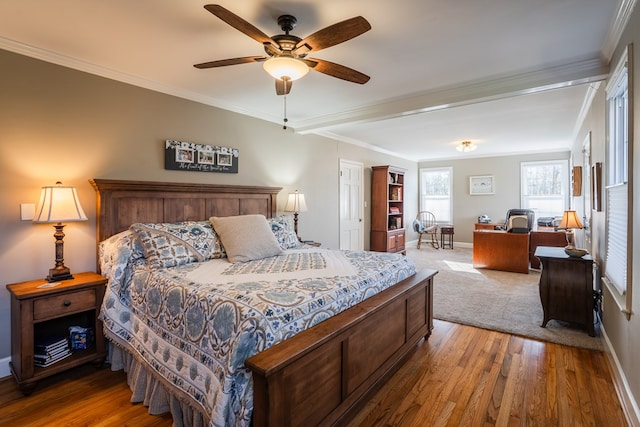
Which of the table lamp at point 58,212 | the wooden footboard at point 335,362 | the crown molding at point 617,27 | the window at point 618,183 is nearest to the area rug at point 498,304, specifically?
the window at point 618,183

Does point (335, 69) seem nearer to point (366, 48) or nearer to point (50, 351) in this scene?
point (366, 48)

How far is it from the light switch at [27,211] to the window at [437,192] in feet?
27.8

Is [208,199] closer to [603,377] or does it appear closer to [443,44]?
[443,44]

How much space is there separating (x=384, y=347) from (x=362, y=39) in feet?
7.33

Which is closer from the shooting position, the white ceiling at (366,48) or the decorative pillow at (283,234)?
the white ceiling at (366,48)

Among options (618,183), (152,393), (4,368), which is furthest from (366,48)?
(4,368)

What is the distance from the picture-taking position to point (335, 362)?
1.72 m

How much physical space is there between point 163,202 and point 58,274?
3.37 ft

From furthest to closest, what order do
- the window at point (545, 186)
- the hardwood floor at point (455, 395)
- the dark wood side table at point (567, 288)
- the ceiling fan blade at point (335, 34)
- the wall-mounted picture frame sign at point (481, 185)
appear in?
the wall-mounted picture frame sign at point (481, 185)
the window at point (545, 186)
the dark wood side table at point (567, 288)
the hardwood floor at point (455, 395)
the ceiling fan blade at point (335, 34)

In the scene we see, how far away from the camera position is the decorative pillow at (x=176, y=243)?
2.46 metres

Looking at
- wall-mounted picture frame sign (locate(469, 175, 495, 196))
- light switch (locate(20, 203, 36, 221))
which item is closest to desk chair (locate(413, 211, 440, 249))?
wall-mounted picture frame sign (locate(469, 175, 495, 196))

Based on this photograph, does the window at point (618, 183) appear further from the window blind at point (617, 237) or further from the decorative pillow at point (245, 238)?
the decorative pillow at point (245, 238)

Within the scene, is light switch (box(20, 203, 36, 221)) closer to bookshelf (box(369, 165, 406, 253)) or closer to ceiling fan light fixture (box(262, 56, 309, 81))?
ceiling fan light fixture (box(262, 56, 309, 81))

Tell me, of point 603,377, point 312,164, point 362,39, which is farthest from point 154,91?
point 603,377
